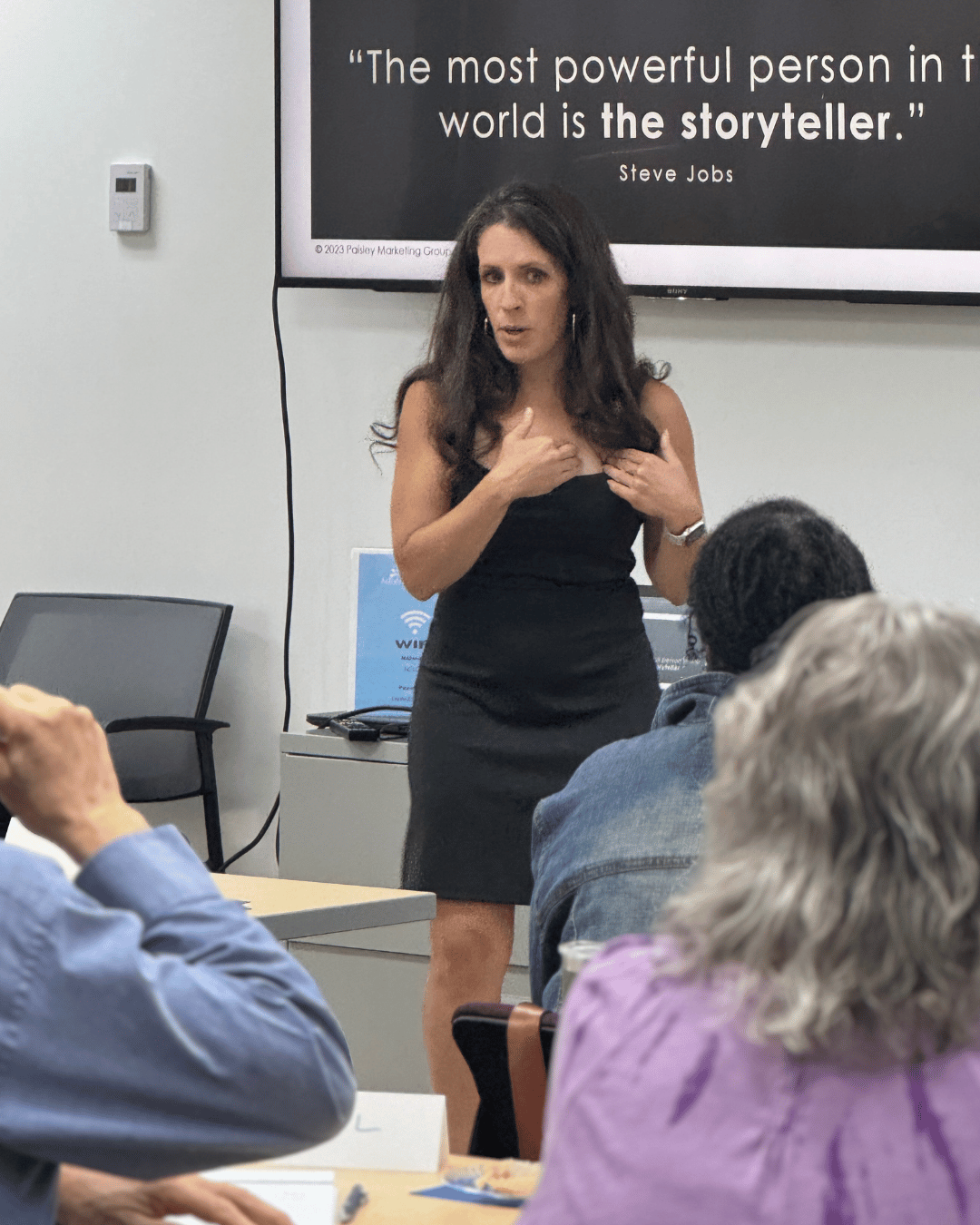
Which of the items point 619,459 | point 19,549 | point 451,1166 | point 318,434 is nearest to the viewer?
point 451,1166

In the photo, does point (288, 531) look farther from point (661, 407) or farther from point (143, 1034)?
point (143, 1034)

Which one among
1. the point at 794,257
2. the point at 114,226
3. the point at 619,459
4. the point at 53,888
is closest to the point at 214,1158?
the point at 53,888

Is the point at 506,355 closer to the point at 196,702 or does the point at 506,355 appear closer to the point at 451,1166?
the point at 451,1166

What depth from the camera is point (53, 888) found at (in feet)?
2.79

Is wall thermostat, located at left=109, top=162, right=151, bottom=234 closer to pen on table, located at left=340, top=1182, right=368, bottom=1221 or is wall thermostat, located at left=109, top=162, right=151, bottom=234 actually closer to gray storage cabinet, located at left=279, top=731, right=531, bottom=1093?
gray storage cabinet, located at left=279, top=731, right=531, bottom=1093

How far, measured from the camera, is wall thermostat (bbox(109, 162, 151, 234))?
13.5 ft

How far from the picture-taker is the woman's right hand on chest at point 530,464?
221 centimetres

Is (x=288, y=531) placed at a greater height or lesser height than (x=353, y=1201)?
greater

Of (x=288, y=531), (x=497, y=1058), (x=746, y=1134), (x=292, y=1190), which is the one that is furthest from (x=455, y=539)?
(x=288, y=531)

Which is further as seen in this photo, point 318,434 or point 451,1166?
point 318,434

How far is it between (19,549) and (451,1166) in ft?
11.0

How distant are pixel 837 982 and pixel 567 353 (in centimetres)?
173

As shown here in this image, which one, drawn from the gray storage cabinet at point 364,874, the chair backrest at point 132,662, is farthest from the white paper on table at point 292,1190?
the chair backrest at point 132,662

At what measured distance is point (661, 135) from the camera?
11.7 ft
